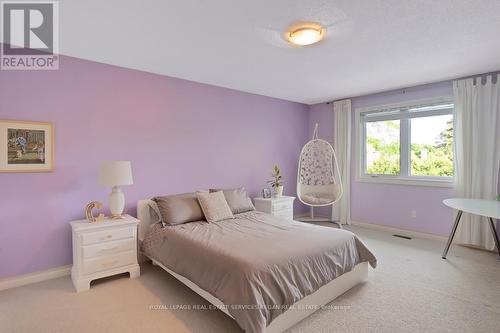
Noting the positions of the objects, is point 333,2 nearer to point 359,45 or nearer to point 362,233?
point 359,45

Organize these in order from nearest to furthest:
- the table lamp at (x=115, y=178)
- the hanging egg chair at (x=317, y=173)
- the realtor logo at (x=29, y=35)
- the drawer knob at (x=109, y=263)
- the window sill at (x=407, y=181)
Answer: the realtor logo at (x=29, y=35) → the drawer knob at (x=109, y=263) → the table lamp at (x=115, y=178) → the window sill at (x=407, y=181) → the hanging egg chair at (x=317, y=173)

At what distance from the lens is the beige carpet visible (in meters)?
1.96

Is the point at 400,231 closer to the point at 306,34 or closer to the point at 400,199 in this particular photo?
the point at 400,199

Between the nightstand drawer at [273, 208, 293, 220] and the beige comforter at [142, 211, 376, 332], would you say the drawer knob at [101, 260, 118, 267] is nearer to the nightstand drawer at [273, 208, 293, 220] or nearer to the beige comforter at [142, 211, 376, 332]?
the beige comforter at [142, 211, 376, 332]

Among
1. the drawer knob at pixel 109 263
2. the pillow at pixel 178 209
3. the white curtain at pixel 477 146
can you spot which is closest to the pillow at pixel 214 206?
the pillow at pixel 178 209

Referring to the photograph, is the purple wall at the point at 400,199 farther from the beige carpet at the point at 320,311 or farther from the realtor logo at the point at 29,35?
the realtor logo at the point at 29,35

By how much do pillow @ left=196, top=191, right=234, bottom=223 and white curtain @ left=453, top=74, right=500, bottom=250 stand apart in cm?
328

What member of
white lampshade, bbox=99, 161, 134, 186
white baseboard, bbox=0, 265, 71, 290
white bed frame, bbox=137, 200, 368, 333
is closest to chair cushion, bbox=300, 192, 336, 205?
white bed frame, bbox=137, 200, 368, 333

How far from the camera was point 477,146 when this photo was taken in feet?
11.7

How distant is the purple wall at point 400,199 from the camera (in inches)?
155

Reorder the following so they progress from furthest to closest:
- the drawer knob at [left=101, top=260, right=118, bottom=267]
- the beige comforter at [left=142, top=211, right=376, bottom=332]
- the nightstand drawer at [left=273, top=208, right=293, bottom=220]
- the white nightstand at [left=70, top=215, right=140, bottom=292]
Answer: the nightstand drawer at [left=273, top=208, right=293, bottom=220] < the drawer knob at [left=101, top=260, right=118, bottom=267] < the white nightstand at [left=70, top=215, right=140, bottom=292] < the beige comforter at [left=142, top=211, right=376, bottom=332]

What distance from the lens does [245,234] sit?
2.52m

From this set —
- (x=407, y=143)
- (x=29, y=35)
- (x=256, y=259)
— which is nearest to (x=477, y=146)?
(x=407, y=143)

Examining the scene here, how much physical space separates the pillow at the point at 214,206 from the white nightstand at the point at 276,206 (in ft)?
3.43
